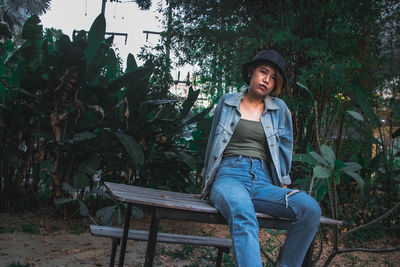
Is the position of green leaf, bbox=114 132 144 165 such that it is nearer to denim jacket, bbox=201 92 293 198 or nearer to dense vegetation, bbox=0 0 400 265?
dense vegetation, bbox=0 0 400 265

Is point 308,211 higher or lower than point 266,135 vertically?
lower

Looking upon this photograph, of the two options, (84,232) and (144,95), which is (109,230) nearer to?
(84,232)

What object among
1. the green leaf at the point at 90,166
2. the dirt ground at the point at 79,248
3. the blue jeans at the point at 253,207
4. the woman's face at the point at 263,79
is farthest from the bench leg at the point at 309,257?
the green leaf at the point at 90,166

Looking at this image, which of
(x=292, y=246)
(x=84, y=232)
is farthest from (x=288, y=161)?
(x=84, y=232)

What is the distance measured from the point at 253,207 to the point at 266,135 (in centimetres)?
59

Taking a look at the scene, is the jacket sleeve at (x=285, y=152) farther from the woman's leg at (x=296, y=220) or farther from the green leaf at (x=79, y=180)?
the green leaf at (x=79, y=180)

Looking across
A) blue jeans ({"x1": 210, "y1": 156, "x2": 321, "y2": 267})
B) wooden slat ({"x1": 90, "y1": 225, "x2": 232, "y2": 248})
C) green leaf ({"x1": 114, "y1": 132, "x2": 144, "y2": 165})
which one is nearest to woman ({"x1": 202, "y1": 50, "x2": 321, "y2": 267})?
blue jeans ({"x1": 210, "y1": 156, "x2": 321, "y2": 267})

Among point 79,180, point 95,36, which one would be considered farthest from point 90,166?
point 95,36

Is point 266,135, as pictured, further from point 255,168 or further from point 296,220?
point 296,220

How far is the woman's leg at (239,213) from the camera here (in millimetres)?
1730

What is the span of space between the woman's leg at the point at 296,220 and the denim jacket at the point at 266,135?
0.99 ft

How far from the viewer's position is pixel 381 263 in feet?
11.5

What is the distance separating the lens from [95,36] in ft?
11.6

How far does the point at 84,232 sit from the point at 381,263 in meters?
2.88
